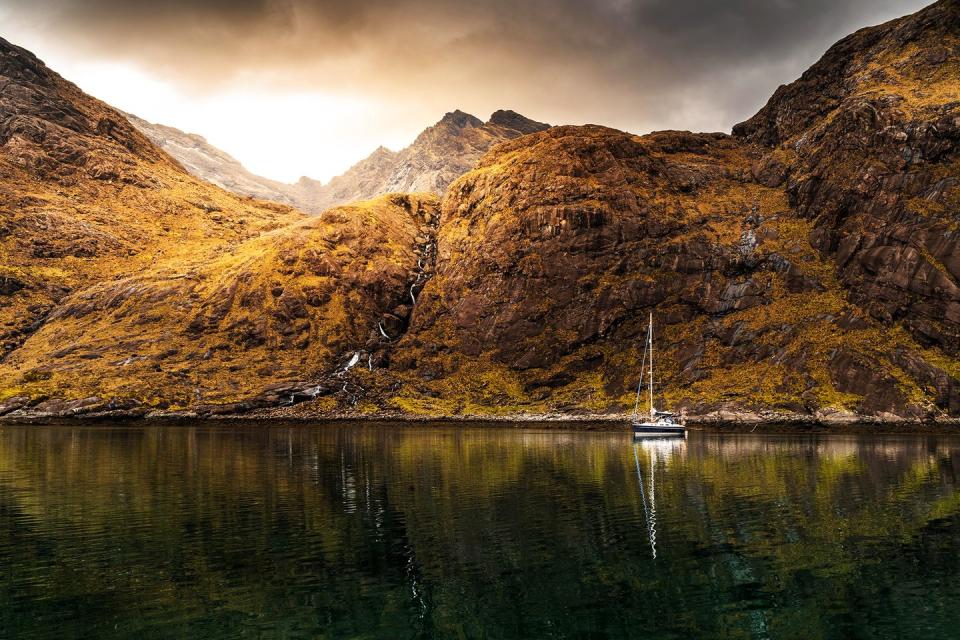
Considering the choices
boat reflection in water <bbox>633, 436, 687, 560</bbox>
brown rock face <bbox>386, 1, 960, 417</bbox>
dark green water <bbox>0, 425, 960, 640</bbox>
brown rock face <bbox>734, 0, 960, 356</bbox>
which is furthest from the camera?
brown rock face <bbox>734, 0, 960, 356</bbox>

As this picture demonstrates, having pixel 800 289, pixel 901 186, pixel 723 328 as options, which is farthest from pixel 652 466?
pixel 901 186

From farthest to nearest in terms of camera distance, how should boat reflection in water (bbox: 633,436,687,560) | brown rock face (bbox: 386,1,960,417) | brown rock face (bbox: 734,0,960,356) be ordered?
1. brown rock face (bbox: 734,0,960,356)
2. brown rock face (bbox: 386,1,960,417)
3. boat reflection in water (bbox: 633,436,687,560)

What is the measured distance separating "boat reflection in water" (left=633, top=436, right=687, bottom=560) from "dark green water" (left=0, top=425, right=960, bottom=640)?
1.15 ft

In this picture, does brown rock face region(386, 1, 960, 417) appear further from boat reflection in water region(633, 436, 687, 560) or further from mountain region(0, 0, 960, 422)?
boat reflection in water region(633, 436, 687, 560)

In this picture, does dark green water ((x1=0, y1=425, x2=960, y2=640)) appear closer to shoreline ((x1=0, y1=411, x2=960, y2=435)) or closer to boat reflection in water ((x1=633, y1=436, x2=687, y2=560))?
boat reflection in water ((x1=633, y1=436, x2=687, y2=560))

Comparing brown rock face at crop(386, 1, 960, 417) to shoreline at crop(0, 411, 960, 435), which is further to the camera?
brown rock face at crop(386, 1, 960, 417)

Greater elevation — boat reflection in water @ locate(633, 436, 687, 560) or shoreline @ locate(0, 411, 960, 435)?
boat reflection in water @ locate(633, 436, 687, 560)

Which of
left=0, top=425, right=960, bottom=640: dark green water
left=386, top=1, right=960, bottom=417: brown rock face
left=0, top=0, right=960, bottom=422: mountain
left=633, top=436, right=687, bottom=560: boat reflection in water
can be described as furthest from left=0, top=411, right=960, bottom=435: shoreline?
left=0, top=425, right=960, bottom=640: dark green water

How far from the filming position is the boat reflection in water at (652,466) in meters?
35.9

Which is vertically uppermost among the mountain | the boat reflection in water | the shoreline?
the mountain

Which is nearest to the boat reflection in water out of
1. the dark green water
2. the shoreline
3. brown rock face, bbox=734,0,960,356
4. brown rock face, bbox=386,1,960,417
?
the dark green water

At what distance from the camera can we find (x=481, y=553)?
3045 cm

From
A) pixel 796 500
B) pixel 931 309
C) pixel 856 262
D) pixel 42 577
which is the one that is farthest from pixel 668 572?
pixel 856 262

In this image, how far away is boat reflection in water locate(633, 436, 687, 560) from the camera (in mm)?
35938
